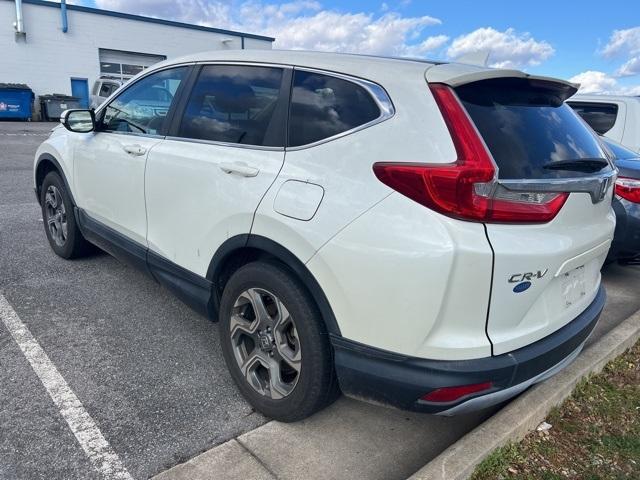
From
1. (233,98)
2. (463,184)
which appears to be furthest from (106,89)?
(463,184)

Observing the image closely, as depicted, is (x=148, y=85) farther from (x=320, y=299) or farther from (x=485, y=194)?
(x=485, y=194)

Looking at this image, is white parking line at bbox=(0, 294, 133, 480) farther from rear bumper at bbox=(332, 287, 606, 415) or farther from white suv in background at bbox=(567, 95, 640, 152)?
white suv in background at bbox=(567, 95, 640, 152)

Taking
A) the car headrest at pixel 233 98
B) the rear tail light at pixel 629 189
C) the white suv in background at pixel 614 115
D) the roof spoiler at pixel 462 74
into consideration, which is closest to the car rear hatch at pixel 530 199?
the roof spoiler at pixel 462 74

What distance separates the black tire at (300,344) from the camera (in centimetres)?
227

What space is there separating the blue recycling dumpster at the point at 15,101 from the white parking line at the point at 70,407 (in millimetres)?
23537

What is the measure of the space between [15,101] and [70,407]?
25.1 metres

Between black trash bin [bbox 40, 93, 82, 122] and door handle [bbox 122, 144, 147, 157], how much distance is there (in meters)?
24.0

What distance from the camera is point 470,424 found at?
2723 millimetres

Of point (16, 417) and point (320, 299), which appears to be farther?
point (16, 417)

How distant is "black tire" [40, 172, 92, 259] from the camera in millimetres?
4395

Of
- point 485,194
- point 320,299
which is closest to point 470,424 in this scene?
point 320,299

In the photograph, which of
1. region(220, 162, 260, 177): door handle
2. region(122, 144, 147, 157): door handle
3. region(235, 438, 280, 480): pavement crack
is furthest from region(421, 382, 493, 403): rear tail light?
region(122, 144, 147, 157): door handle

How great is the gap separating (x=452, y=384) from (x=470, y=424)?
89cm

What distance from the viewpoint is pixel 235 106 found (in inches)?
111
